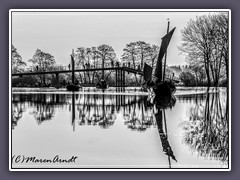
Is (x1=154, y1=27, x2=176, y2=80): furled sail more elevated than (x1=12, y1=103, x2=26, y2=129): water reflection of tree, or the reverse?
(x1=154, y1=27, x2=176, y2=80): furled sail

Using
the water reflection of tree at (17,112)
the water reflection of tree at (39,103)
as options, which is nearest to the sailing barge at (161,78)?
the water reflection of tree at (39,103)

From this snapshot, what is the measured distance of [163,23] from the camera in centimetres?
410

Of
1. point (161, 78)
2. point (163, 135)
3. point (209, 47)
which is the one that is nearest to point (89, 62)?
point (161, 78)

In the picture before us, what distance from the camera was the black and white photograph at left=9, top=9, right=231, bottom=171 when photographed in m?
4.02

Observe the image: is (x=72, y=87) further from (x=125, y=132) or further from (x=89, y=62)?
(x=125, y=132)

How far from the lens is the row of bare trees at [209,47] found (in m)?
4.12

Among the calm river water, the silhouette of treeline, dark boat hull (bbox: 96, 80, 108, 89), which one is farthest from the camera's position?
dark boat hull (bbox: 96, 80, 108, 89)

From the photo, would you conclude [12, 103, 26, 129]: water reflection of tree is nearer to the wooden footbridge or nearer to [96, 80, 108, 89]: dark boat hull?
the wooden footbridge

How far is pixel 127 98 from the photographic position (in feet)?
13.9

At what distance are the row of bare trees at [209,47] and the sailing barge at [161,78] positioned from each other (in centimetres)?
18

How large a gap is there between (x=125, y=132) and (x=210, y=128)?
88 centimetres

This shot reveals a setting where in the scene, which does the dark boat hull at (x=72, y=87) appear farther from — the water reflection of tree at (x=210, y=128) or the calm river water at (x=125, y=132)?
the water reflection of tree at (x=210, y=128)

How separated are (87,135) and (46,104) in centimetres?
55

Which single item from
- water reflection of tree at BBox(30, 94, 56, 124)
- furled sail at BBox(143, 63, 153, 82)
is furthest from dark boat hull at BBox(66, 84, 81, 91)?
furled sail at BBox(143, 63, 153, 82)
